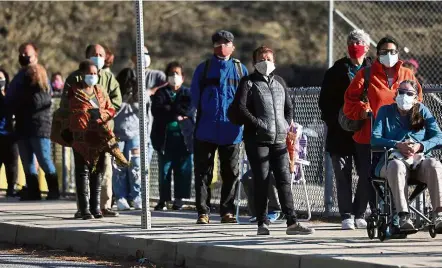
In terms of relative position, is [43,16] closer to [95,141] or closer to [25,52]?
[25,52]

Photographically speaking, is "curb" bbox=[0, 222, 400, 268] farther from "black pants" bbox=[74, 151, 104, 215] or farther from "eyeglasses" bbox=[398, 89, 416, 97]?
"eyeglasses" bbox=[398, 89, 416, 97]

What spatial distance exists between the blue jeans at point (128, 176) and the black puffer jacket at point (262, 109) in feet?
12.5

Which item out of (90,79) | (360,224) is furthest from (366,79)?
(90,79)

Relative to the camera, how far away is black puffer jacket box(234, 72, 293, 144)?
1252 centimetres

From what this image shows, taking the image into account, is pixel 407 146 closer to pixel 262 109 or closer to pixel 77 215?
pixel 262 109

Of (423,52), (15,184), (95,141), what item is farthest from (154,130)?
(423,52)

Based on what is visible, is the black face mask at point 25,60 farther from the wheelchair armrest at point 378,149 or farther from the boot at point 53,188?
the wheelchair armrest at point 378,149

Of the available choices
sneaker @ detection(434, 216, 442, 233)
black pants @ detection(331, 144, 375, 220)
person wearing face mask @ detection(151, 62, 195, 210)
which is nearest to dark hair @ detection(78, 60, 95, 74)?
person wearing face mask @ detection(151, 62, 195, 210)

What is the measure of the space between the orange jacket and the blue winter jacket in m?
1.69

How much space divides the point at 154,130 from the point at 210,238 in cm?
436

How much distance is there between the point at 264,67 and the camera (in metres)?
12.7

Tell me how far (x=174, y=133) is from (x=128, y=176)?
81cm

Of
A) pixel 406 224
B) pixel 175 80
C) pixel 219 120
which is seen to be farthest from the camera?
pixel 175 80

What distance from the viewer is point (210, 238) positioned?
1212 cm
